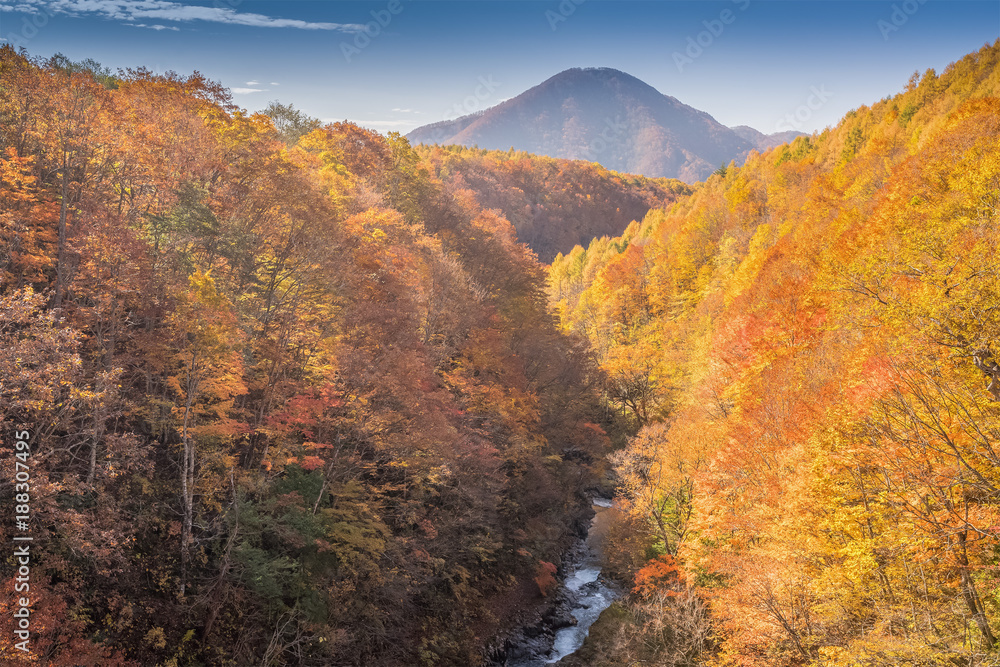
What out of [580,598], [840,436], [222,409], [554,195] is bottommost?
[580,598]

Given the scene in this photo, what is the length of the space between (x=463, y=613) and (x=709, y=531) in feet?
41.5

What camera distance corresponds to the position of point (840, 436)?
1664 cm

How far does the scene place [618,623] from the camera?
2716cm

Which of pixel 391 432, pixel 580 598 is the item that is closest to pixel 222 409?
pixel 391 432

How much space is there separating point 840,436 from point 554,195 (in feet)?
492

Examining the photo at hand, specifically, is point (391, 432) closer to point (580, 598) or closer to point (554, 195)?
point (580, 598)

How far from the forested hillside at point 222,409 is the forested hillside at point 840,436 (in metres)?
9.96

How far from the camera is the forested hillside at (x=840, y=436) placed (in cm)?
1276

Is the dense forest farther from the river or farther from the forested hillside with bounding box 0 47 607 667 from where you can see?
the river

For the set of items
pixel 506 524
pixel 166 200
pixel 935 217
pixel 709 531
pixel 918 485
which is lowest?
pixel 506 524

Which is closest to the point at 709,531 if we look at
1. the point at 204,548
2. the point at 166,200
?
the point at 204,548

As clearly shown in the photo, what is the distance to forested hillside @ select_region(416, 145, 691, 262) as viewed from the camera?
138 m

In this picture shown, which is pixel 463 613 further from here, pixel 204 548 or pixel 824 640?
pixel 824 640

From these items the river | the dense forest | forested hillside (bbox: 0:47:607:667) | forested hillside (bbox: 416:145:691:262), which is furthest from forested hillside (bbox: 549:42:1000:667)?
forested hillside (bbox: 416:145:691:262)
